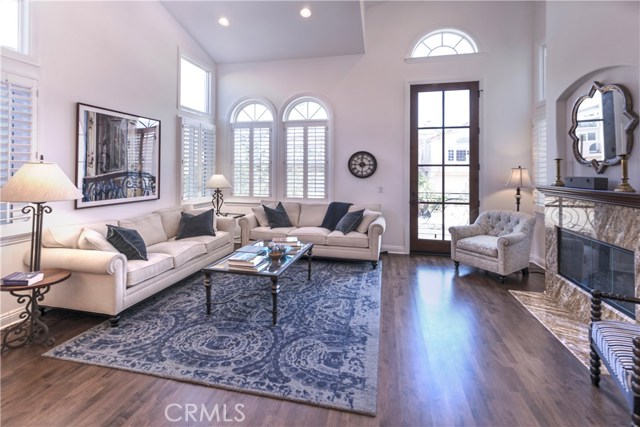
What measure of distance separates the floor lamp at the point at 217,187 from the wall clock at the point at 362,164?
228cm

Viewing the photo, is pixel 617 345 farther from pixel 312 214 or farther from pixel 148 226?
pixel 148 226

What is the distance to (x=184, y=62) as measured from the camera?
569 cm

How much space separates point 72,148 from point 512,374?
→ 4740mm

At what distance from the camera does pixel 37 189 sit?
270 centimetres

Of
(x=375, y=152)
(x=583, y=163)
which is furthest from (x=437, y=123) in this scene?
(x=583, y=163)

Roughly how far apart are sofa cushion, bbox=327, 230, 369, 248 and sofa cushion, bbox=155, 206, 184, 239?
229 cm

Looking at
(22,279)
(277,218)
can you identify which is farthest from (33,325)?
(277,218)

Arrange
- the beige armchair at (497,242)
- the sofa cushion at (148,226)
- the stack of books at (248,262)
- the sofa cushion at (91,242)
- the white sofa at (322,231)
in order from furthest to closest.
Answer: the white sofa at (322,231) < the beige armchair at (497,242) < the sofa cushion at (148,226) < the stack of books at (248,262) < the sofa cushion at (91,242)

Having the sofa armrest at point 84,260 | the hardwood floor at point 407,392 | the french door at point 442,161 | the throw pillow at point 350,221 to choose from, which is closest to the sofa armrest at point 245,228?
the throw pillow at point 350,221

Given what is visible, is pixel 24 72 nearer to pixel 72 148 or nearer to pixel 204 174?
pixel 72 148

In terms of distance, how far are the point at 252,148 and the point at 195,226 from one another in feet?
7.64

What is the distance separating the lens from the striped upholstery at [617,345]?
69.3 inches

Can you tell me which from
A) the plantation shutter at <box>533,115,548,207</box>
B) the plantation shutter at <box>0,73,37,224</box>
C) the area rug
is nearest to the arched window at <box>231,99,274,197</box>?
the area rug

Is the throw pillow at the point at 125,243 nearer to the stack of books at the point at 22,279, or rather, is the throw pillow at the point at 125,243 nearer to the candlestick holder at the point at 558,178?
the stack of books at the point at 22,279
